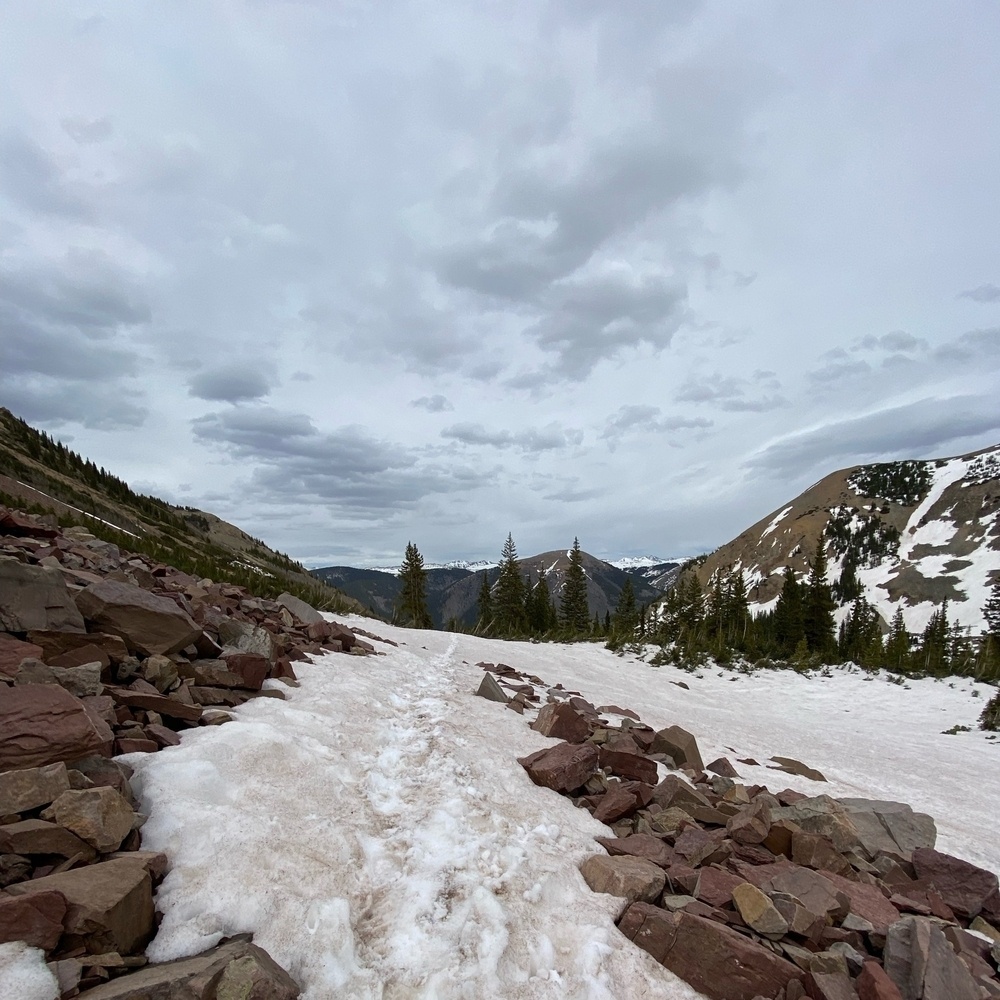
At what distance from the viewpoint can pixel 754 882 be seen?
→ 17.3 feet

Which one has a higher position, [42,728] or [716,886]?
[42,728]

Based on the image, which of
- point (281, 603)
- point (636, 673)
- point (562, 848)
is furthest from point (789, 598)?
point (562, 848)

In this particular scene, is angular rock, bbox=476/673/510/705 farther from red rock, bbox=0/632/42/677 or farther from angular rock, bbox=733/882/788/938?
red rock, bbox=0/632/42/677

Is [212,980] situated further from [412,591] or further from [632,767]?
[412,591]

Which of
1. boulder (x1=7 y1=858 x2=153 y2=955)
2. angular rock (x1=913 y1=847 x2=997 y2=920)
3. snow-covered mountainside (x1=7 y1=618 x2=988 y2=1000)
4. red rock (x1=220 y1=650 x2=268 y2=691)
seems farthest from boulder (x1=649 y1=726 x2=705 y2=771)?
boulder (x1=7 y1=858 x2=153 y2=955)

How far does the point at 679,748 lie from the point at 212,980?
29.2 feet

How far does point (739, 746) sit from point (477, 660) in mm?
9621

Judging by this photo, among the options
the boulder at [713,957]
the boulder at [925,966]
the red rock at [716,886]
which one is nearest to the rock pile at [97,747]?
the boulder at [713,957]

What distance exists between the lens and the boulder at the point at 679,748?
10039 millimetres

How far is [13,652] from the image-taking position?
6129 mm

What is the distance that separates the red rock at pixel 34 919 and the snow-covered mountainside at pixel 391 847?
3.9 inches

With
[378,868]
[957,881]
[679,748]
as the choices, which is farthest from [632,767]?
[378,868]

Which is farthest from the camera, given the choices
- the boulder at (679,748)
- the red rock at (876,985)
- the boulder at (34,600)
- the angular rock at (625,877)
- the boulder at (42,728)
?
the boulder at (679,748)

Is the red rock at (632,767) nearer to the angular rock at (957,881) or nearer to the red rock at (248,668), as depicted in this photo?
the angular rock at (957,881)
